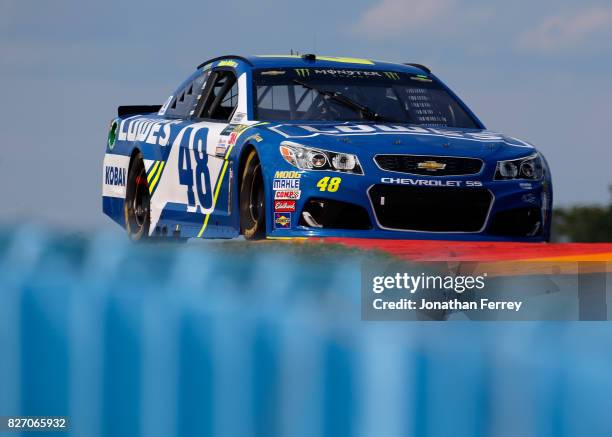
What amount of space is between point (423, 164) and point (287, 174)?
74 cm

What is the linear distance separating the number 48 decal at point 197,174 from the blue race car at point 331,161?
0.04 feet

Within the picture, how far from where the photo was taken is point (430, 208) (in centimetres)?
901

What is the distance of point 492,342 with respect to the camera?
479 centimetres

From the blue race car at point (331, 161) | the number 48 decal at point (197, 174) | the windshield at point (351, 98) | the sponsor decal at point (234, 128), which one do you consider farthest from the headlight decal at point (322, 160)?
the number 48 decal at point (197, 174)

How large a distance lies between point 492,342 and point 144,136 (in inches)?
282

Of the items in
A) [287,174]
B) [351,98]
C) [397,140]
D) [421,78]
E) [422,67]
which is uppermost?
[422,67]

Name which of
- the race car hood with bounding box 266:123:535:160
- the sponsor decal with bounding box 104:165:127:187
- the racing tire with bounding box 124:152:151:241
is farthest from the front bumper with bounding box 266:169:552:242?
the sponsor decal with bounding box 104:165:127:187

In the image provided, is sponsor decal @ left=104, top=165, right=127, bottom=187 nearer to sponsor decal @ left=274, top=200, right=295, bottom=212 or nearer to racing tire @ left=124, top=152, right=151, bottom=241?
racing tire @ left=124, top=152, right=151, bottom=241

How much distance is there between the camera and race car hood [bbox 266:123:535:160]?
29.6 feet

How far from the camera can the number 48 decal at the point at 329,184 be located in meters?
8.88

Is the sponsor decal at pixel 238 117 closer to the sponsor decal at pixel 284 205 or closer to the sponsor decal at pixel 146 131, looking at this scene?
the sponsor decal at pixel 146 131

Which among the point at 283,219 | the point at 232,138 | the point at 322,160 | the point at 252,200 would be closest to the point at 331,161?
the point at 322,160

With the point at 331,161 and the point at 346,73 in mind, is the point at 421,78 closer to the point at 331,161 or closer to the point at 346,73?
the point at 346,73

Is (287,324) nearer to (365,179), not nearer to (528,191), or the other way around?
(365,179)
